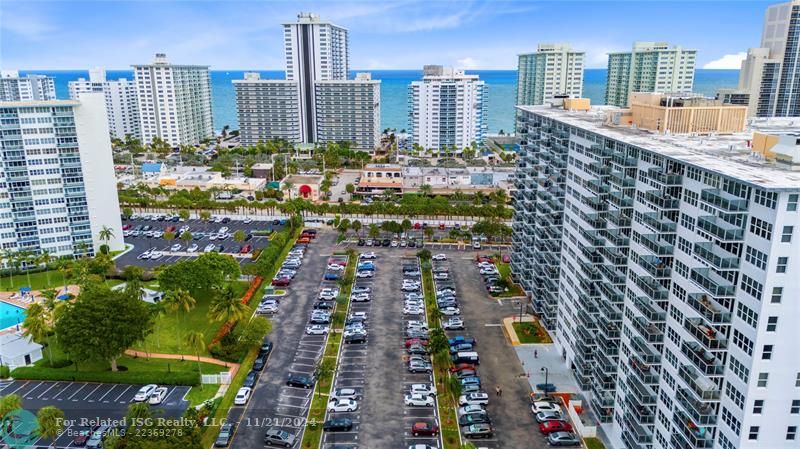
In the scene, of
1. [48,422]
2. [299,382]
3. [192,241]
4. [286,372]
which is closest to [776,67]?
[192,241]

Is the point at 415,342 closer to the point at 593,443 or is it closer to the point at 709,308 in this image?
the point at 593,443

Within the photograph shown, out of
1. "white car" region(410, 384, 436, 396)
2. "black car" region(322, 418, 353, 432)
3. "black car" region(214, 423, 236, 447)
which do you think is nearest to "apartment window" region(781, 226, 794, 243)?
"white car" region(410, 384, 436, 396)

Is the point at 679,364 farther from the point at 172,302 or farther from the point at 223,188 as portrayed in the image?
the point at 223,188

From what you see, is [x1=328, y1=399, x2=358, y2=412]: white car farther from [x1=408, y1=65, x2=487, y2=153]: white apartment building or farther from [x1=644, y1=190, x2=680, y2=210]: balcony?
[x1=408, y1=65, x2=487, y2=153]: white apartment building

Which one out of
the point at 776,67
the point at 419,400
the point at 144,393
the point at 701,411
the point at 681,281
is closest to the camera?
the point at 701,411

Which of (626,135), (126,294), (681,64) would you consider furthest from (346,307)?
(681,64)

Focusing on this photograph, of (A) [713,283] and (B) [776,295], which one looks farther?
(A) [713,283]

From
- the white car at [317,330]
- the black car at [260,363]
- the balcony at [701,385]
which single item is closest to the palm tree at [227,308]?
the black car at [260,363]
